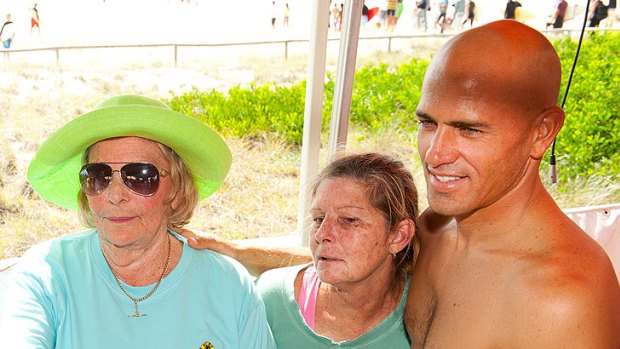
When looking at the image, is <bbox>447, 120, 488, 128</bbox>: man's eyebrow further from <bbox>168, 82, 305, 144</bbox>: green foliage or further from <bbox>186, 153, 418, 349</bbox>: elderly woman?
<bbox>168, 82, 305, 144</bbox>: green foliage

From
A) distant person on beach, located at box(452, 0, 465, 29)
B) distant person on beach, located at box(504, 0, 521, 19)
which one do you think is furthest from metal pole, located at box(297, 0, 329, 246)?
distant person on beach, located at box(504, 0, 521, 19)

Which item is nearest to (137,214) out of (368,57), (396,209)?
(396,209)

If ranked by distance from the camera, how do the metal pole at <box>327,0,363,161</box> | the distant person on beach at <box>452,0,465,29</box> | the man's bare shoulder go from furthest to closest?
the distant person on beach at <box>452,0,465,29</box>, the metal pole at <box>327,0,363,161</box>, the man's bare shoulder

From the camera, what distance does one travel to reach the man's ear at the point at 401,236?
2.19 m

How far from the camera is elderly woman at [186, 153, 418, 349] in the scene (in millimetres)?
2107

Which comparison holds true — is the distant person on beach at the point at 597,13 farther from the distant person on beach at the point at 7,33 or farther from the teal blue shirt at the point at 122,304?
the teal blue shirt at the point at 122,304

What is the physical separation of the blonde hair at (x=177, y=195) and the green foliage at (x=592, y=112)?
3635 mm

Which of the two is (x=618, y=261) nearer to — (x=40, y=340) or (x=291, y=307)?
(x=291, y=307)

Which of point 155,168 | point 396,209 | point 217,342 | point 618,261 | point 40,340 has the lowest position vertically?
point 618,261

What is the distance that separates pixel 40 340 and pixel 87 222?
0.49m

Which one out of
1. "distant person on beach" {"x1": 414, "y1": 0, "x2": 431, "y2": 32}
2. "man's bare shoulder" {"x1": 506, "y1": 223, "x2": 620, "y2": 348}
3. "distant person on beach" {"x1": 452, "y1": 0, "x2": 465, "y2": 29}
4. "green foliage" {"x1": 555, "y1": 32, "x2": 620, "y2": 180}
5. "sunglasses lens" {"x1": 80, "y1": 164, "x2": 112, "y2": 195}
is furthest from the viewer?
"green foliage" {"x1": 555, "y1": 32, "x2": 620, "y2": 180}

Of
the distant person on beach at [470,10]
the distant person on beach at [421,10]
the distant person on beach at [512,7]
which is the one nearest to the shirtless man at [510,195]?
the distant person on beach at [421,10]

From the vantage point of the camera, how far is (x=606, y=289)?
1697 millimetres

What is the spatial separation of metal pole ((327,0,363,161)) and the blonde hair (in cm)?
108
